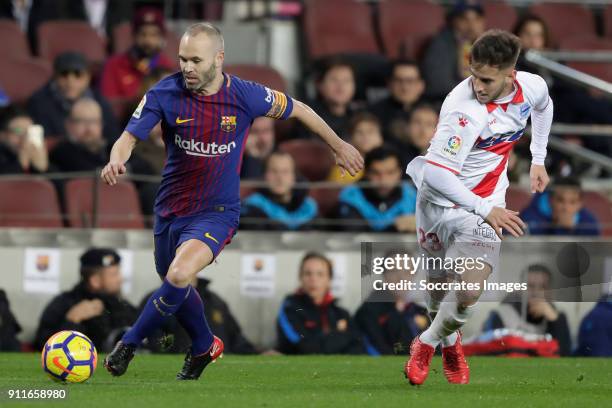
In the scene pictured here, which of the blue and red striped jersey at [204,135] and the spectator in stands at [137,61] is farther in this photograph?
the spectator in stands at [137,61]

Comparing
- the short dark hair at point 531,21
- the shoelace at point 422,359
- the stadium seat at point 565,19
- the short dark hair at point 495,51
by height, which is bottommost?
the shoelace at point 422,359

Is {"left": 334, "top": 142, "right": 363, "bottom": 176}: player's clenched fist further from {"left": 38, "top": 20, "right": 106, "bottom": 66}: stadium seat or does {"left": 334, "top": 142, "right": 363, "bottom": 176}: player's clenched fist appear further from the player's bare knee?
{"left": 38, "top": 20, "right": 106, "bottom": 66}: stadium seat

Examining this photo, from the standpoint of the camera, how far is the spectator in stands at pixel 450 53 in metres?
15.6

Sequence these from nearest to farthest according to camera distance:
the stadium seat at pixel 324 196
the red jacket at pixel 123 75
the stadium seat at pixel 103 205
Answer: the stadium seat at pixel 103 205 < the stadium seat at pixel 324 196 < the red jacket at pixel 123 75

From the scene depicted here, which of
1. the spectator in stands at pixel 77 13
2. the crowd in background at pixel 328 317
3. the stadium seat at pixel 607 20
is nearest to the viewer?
the crowd in background at pixel 328 317

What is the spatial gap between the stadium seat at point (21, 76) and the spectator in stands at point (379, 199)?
3.86 metres

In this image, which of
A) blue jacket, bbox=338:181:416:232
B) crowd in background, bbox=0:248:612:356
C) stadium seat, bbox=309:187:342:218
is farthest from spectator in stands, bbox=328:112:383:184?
crowd in background, bbox=0:248:612:356

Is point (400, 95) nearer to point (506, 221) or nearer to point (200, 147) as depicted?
point (200, 147)

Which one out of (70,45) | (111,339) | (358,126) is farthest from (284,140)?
(111,339)

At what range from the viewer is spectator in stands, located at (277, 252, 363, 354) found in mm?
12281

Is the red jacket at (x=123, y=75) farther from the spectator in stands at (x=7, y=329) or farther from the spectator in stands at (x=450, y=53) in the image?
the spectator in stands at (x=7, y=329)

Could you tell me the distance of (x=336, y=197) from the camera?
13586 millimetres

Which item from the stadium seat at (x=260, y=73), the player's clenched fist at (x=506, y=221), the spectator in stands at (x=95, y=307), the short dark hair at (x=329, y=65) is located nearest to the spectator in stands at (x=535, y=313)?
the spectator in stands at (x=95, y=307)

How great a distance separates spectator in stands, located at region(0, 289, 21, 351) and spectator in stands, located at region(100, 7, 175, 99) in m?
3.60
